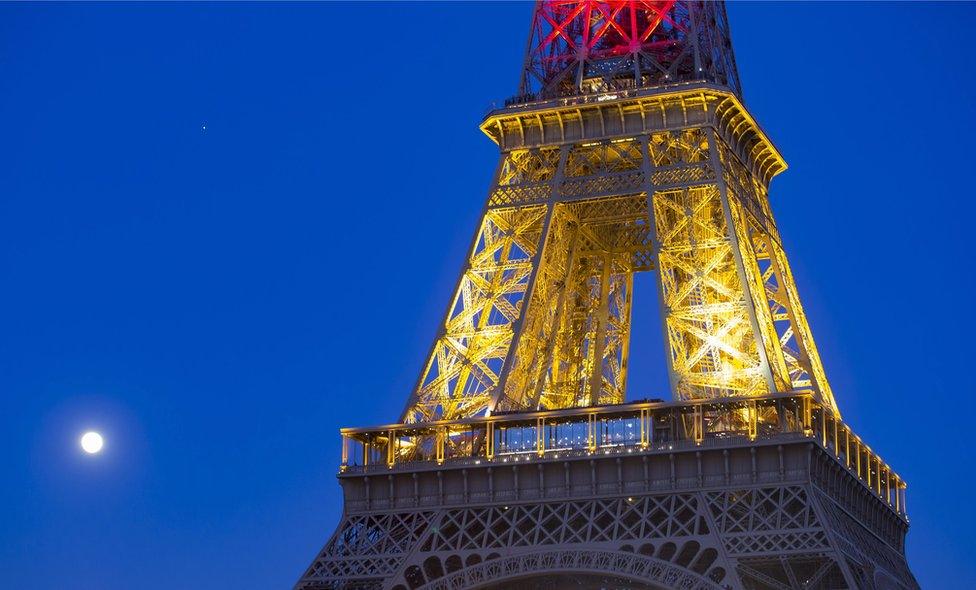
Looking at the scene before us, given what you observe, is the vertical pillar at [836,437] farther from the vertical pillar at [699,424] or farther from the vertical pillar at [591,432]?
the vertical pillar at [591,432]

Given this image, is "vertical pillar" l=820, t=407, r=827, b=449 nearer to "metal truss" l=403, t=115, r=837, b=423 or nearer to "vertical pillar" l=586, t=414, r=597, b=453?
"metal truss" l=403, t=115, r=837, b=423

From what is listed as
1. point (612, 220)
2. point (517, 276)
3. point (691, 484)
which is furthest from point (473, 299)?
point (691, 484)

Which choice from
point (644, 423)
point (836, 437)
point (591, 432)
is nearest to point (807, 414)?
point (836, 437)

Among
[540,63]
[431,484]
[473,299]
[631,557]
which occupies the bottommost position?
[631,557]

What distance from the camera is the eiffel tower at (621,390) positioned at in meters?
51.7

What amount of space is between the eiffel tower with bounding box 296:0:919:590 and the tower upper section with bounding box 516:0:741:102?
0.34ft

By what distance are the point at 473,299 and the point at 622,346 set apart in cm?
770

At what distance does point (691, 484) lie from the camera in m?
52.5

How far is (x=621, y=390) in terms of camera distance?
6500cm

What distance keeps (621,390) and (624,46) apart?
1268cm

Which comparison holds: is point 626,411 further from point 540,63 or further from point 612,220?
point 540,63

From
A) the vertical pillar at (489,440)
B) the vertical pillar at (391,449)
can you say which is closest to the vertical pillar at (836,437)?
the vertical pillar at (489,440)

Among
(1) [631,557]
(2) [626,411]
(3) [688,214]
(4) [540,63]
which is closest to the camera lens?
(1) [631,557]

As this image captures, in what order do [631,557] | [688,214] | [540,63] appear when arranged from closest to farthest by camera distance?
[631,557] → [688,214] → [540,63]
